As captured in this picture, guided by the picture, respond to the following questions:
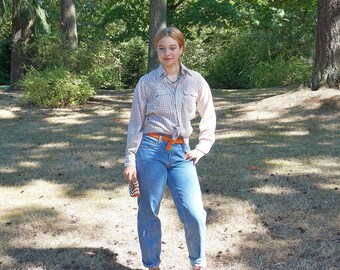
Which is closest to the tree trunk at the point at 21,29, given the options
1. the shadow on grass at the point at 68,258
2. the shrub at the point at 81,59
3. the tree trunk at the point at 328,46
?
the shrub at the point at 81,59

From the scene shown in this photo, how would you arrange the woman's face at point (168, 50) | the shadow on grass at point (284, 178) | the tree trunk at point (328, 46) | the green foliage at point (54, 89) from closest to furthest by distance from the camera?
1. the woman's face at point (168, 50)
2. the shadow on grass at point (284, 178)
3. the tree trunk at point (328, 46)
4. the green foliage at point (54, 89)

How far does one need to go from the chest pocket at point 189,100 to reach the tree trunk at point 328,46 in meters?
7.51

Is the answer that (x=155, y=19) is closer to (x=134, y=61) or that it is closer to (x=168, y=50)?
(x=168, y=50)

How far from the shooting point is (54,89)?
12.3 meters

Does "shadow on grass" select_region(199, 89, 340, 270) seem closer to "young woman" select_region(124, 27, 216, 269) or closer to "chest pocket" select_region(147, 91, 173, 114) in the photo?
"young woman" select_region(124, 27, 216, 269)

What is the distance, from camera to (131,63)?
23797 millimetres

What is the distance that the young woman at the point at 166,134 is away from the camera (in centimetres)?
328

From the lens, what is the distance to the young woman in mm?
3279

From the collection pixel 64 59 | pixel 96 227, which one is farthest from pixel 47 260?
pixel 64 59

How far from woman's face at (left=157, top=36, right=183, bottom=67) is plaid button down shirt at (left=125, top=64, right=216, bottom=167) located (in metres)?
0.08

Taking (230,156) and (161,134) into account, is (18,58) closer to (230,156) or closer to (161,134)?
(230,156)

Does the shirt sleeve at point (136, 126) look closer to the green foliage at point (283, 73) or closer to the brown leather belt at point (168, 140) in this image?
the brown leather belt at point (168, 140)

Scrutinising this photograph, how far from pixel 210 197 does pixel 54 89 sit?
25.1ft

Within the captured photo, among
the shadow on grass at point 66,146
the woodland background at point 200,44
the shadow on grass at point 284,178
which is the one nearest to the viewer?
the shadow on grass at point 284,178
